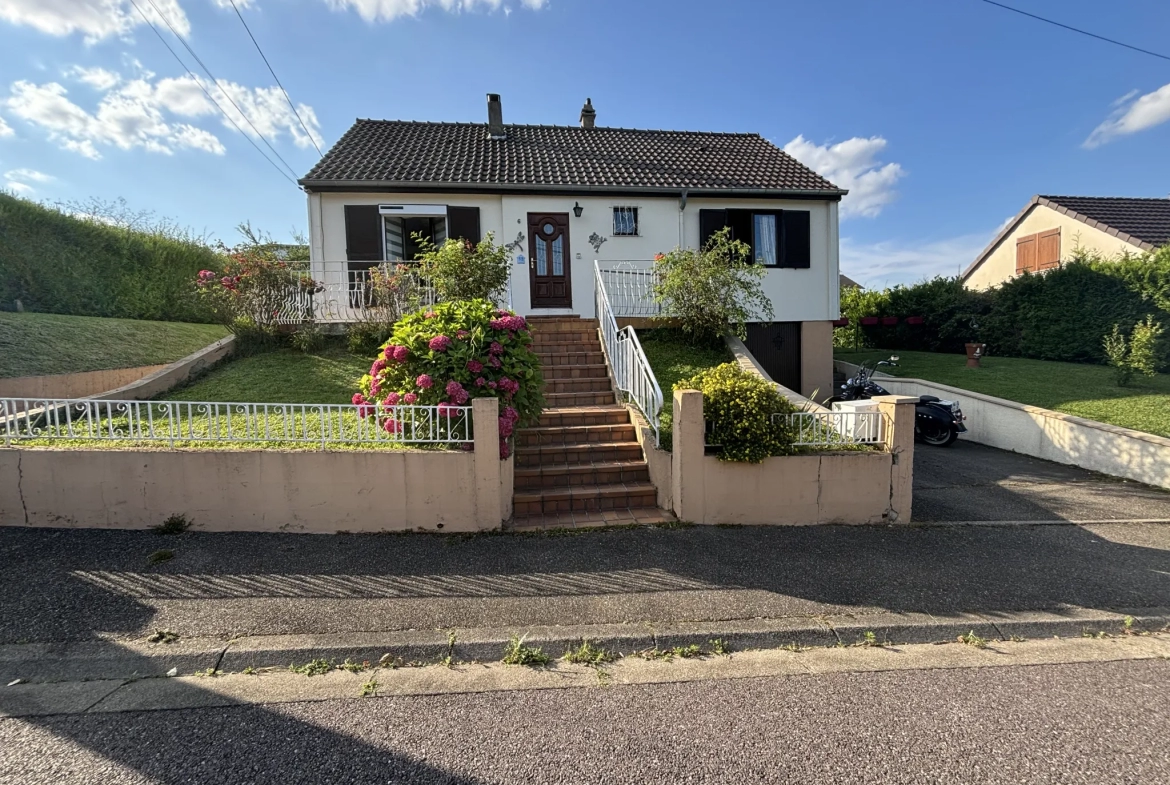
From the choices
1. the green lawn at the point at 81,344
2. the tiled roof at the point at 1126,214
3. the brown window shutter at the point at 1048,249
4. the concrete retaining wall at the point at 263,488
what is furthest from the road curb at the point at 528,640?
the brown window shutter at the point at 1048,249

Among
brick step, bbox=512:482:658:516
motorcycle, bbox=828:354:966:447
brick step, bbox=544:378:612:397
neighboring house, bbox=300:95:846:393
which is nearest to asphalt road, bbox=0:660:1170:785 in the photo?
brick step, bbox=512:482:658:516

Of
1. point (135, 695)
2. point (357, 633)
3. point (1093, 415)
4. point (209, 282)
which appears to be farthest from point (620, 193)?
point (135, 695)

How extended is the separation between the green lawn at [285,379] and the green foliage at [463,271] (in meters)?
1.63

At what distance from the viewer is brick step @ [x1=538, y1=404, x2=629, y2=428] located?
5.90m

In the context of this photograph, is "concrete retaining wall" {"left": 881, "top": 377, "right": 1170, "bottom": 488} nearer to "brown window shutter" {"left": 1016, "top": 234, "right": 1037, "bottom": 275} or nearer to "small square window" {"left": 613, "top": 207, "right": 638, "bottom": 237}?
"small square window" {"left": 613, "top": 207, "right": 638, "bottom": 237}

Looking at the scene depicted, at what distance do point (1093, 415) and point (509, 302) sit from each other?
9.66 metres

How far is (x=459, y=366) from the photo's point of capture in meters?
4.77

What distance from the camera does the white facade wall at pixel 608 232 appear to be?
9844 mm

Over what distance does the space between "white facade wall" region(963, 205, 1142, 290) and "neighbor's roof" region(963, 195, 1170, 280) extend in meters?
0.13

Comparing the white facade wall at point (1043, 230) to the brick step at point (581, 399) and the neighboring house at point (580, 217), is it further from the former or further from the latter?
the brick step at point (581, 399)

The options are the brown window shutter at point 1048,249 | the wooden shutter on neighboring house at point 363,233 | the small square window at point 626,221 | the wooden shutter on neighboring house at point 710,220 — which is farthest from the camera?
the brown window shutter at point 1048,249

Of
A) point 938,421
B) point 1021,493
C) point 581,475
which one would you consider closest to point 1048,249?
point 938,421

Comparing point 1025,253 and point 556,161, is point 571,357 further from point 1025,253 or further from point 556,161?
point 1025,253

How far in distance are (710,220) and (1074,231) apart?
47.0ft
